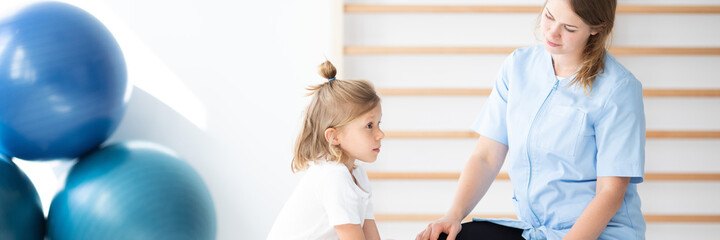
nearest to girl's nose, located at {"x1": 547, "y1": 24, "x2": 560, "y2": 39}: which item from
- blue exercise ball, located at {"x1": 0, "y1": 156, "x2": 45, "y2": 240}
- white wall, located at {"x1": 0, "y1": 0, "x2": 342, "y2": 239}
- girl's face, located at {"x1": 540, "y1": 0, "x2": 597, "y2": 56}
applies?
girl's face, located at {"x1": 540, "y1": 0, "x2": 597, "y2": 56}

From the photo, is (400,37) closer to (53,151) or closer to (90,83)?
(90,83)

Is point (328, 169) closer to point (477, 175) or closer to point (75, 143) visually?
point (477, 175)

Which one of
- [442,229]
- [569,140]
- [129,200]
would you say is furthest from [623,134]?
[129,200]

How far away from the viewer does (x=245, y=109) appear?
2.73m

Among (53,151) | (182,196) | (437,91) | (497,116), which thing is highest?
(497,116)

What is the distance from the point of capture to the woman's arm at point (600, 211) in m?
1.41

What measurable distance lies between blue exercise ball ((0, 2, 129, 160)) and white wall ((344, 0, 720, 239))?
97cm

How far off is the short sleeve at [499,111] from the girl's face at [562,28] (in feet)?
0.71

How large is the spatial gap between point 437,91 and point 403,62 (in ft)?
0.65

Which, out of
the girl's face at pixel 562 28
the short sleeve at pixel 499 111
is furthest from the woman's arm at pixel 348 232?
the girl's face at pixel 562 28

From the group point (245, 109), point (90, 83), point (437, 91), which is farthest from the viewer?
point (245, 109)

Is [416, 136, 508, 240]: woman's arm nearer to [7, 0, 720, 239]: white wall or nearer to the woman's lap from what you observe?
the woman's lap

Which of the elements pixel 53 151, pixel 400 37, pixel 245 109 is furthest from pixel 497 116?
pixel 53 151

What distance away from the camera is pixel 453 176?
2.48m
